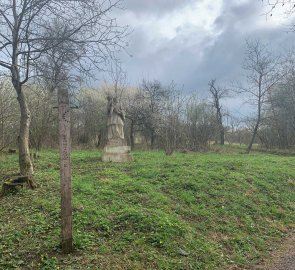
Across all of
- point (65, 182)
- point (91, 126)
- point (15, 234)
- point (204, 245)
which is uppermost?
point (91, 126)

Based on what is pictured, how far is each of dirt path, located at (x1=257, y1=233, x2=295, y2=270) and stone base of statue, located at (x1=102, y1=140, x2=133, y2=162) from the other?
8.40 m

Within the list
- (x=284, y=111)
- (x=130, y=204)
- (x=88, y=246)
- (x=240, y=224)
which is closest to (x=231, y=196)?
(x=240, y=224)

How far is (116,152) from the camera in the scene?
1527cm

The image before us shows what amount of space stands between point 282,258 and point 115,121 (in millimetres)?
10478

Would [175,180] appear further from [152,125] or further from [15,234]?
[152,125]

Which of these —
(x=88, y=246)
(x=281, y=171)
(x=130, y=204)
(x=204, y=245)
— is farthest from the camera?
(x=281, y=171)

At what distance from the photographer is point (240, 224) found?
8.70m

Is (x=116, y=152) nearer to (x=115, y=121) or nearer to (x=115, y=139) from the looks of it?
(x=115, y=139)

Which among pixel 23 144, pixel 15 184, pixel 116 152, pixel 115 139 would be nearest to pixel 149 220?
pixel 15 184

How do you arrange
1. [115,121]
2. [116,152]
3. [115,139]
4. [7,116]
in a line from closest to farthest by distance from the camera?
1. [116,152]
2. [7,116]
3. [115,139]
4. [115,121]

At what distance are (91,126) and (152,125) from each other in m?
6.10

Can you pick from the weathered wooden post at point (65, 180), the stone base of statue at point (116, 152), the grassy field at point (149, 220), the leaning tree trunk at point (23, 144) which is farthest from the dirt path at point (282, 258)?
the stone base of statue at point (116, 152)

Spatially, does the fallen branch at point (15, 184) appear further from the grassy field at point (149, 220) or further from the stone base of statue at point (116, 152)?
the stone base of statue at point (116, 152)

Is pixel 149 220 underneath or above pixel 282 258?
above
